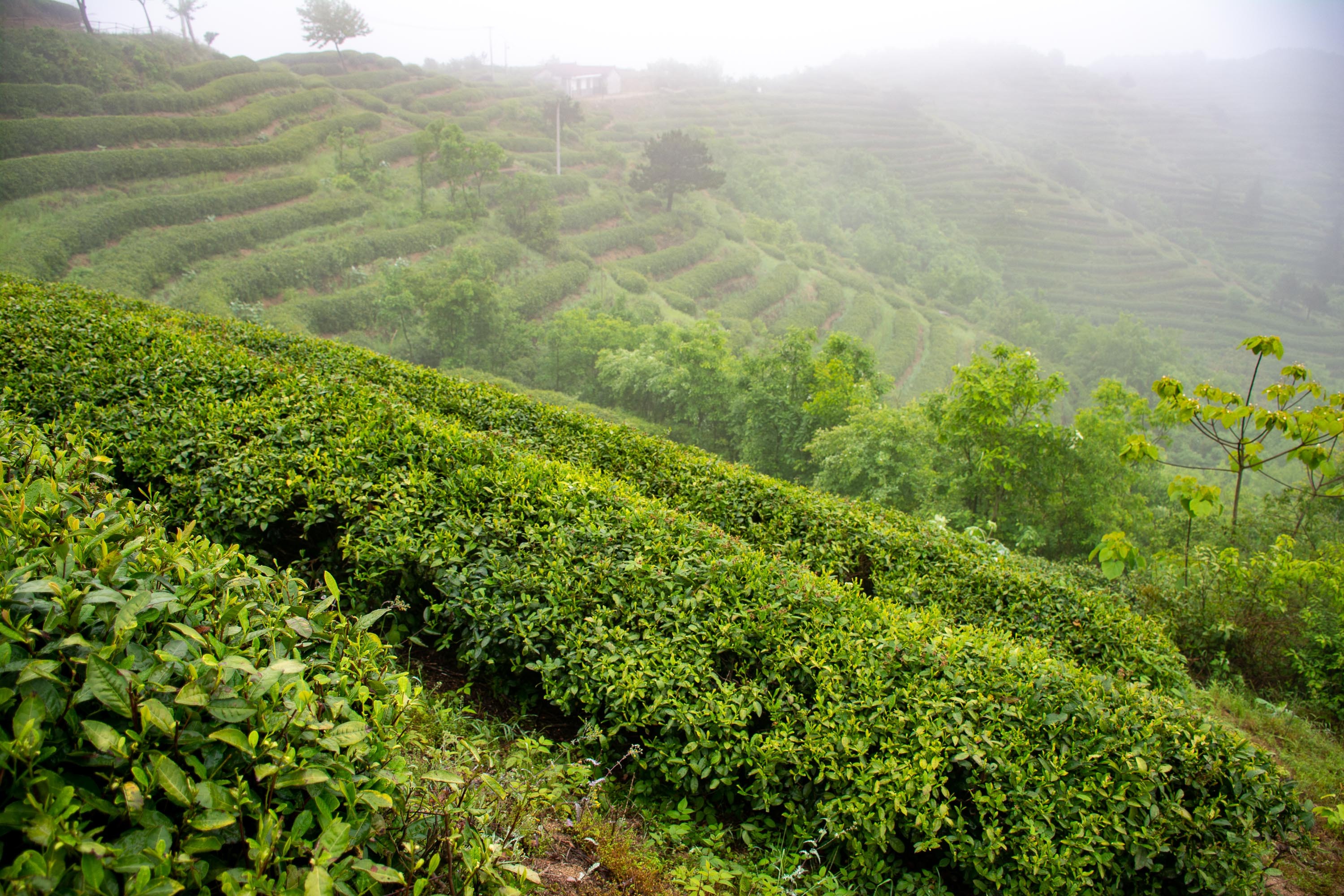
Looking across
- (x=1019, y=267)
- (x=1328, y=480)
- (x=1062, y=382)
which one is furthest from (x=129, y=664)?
(x=1019, y=267)

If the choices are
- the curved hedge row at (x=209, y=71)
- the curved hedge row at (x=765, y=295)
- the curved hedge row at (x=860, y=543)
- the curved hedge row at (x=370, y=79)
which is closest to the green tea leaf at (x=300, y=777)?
the curved hedge row at (x=860, y=543)

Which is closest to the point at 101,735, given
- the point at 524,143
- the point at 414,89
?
the point at 524,143

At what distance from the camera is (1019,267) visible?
8025cm

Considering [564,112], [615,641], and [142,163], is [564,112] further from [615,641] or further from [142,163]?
[615,641]

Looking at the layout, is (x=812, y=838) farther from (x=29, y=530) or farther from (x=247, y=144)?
(x=247, y=144)

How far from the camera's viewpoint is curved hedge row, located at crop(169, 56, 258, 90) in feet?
136

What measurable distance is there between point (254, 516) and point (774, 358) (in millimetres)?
18142

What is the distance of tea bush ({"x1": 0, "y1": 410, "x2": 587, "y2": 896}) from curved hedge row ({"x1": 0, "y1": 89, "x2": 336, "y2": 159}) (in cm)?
4069

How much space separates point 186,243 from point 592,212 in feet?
83.6

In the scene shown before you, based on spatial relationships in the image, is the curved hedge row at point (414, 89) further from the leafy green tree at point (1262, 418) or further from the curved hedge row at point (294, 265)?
the leafy green tree at point (1262, 418)

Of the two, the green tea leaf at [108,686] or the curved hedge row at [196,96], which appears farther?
the curved hedge row at [196,96]

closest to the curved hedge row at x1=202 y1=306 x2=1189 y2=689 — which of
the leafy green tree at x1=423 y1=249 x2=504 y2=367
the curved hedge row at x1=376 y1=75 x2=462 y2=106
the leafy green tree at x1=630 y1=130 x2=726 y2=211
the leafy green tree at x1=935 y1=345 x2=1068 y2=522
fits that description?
the leafy green tree at x1=935 y1=345 x2=1068 y2=522

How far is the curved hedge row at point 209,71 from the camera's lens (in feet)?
136

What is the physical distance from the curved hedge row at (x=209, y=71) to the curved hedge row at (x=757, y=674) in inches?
2075
